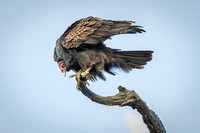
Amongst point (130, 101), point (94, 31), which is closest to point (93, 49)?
point (94, 31)

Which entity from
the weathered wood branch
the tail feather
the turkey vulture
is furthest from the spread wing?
the weathered wood branch

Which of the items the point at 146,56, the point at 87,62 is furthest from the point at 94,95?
the point at 146,56

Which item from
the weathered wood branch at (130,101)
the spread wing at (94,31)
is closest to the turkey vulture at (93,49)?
the spread wing at (94,31)

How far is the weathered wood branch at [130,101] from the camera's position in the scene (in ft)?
22.0

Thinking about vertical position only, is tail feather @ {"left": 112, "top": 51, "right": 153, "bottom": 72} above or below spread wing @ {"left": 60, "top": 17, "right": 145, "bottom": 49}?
below

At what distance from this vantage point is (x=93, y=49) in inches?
262

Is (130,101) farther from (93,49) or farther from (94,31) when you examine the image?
(94,31)

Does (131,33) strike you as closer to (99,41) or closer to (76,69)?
(99,41)

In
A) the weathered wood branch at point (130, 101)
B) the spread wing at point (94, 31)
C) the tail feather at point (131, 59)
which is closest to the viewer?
the spread wing at point (94, 31)

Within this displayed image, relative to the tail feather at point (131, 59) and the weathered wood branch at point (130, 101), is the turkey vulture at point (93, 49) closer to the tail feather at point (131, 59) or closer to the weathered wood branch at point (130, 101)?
the tail feather at point (131, 59)

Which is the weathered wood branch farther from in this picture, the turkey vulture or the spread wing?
the spread wing

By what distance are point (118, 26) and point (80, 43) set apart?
0.72 m

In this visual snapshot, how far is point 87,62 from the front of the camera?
657cm

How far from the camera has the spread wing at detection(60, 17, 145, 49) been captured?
6.55 meters
